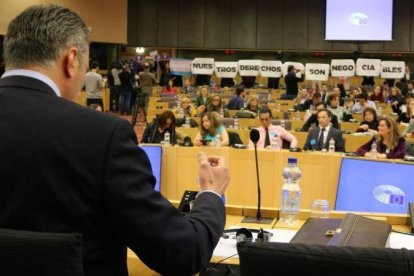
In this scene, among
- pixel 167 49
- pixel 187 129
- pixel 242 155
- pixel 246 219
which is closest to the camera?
pixel 246 219

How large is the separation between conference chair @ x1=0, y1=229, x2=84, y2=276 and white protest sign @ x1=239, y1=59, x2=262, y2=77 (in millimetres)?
17706

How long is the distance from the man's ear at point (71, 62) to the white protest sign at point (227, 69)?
1771 cm

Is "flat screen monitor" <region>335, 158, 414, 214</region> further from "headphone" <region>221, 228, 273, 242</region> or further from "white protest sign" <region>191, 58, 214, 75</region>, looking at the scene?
"white protest sign" <region>191, 58, 214, 75</region>

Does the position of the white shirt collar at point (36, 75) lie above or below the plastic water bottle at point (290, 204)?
above

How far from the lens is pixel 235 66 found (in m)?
19.0

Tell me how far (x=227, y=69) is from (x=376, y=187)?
14700 millimetres

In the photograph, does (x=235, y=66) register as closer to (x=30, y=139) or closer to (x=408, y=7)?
(x=408, y=7)

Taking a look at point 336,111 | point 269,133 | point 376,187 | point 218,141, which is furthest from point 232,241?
point 336,111

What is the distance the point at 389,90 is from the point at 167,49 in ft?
30.4

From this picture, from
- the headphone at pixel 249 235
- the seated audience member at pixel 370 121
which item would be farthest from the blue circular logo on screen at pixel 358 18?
the headphone at pixel 249 235

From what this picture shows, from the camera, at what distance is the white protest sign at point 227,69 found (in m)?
19.0

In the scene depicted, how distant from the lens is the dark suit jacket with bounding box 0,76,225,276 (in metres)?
1.29

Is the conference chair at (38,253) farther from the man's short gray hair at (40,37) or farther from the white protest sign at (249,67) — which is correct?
the white protest sign at (249,67)

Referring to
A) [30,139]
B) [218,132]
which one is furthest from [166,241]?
[218,132]
